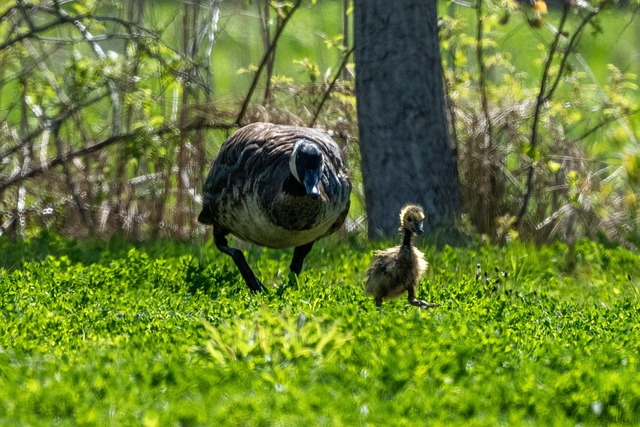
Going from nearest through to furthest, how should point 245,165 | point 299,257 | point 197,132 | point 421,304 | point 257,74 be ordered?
point 421,304 < point 245,165 < point 299,257 < point 257,74 < point 197,132

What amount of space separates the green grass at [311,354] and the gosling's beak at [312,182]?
2.25 ft

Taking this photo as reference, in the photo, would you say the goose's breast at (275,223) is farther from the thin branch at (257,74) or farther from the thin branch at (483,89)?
the thin branch at (483,89)

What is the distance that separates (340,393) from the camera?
224 inches

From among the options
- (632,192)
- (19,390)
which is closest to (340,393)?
(19,390)

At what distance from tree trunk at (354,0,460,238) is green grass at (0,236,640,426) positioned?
2.04m

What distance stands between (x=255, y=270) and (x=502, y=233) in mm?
2799

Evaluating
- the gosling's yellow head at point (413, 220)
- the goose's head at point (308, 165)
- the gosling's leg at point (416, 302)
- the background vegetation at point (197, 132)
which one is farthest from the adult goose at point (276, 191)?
the background vegetation at point (197, 132)

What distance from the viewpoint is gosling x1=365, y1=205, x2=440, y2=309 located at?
8086 mm

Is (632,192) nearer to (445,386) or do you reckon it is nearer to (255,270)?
(255,270)

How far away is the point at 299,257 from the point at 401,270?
179cm

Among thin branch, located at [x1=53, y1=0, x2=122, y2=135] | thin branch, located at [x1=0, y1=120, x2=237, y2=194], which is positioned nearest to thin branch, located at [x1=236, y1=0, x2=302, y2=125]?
thin branch, located at [x1=0, y1=120, x2=237, y2=194]

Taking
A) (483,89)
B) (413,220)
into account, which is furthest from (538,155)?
(413,220)

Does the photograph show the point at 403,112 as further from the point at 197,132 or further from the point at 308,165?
the point at 308,165

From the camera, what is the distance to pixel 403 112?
11.3m
